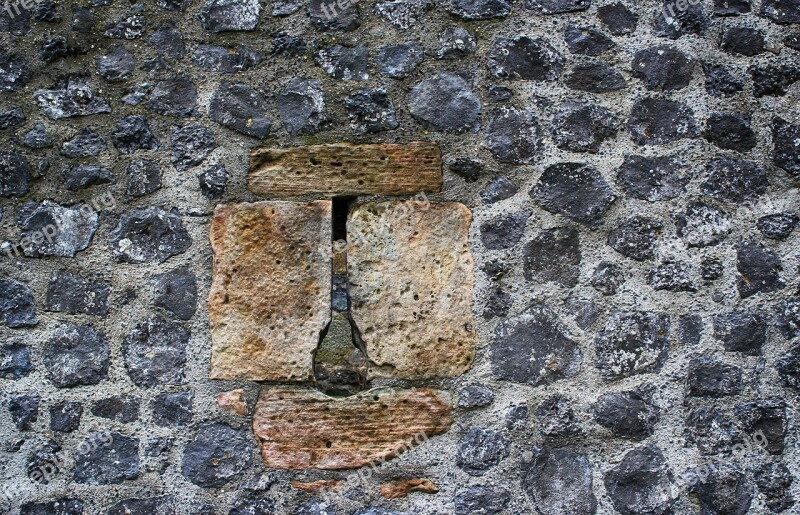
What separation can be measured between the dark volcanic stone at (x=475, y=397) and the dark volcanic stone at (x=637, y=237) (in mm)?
582

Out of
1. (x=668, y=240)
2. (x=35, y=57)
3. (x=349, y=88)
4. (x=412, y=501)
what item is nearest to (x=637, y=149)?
(x=668, y=240)

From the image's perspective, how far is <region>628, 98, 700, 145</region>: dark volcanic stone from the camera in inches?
90.2

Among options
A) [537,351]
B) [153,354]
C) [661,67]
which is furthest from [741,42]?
[153,354]

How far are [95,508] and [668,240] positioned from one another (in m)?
1.87

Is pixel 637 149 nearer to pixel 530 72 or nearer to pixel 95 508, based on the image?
pixel 530 72

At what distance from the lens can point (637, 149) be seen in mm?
2291

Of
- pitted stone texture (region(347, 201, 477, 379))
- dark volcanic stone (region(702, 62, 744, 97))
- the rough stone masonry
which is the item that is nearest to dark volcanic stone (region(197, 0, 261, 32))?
the rough stone masonry

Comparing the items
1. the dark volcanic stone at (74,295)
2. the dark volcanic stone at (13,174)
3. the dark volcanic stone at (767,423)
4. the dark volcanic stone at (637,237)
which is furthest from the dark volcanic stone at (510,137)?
the dark volcanic stone at (13,174)

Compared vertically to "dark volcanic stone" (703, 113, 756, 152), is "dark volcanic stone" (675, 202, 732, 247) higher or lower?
lower

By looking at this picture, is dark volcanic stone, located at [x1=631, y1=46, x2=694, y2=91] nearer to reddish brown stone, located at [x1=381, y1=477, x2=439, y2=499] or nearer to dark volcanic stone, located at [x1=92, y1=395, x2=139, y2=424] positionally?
reddish brown stone, located at [x1=381, y1=477, x2=439, y2=499]

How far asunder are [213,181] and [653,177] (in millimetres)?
1327

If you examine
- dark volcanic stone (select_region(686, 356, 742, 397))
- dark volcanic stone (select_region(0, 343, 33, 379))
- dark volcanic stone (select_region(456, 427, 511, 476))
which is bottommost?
dark volcanic stone (select_region(456, 427, 511, 476))

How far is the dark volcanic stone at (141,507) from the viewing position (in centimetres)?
219

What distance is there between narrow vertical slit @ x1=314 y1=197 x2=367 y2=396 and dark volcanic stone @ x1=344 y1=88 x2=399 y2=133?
23 cm
